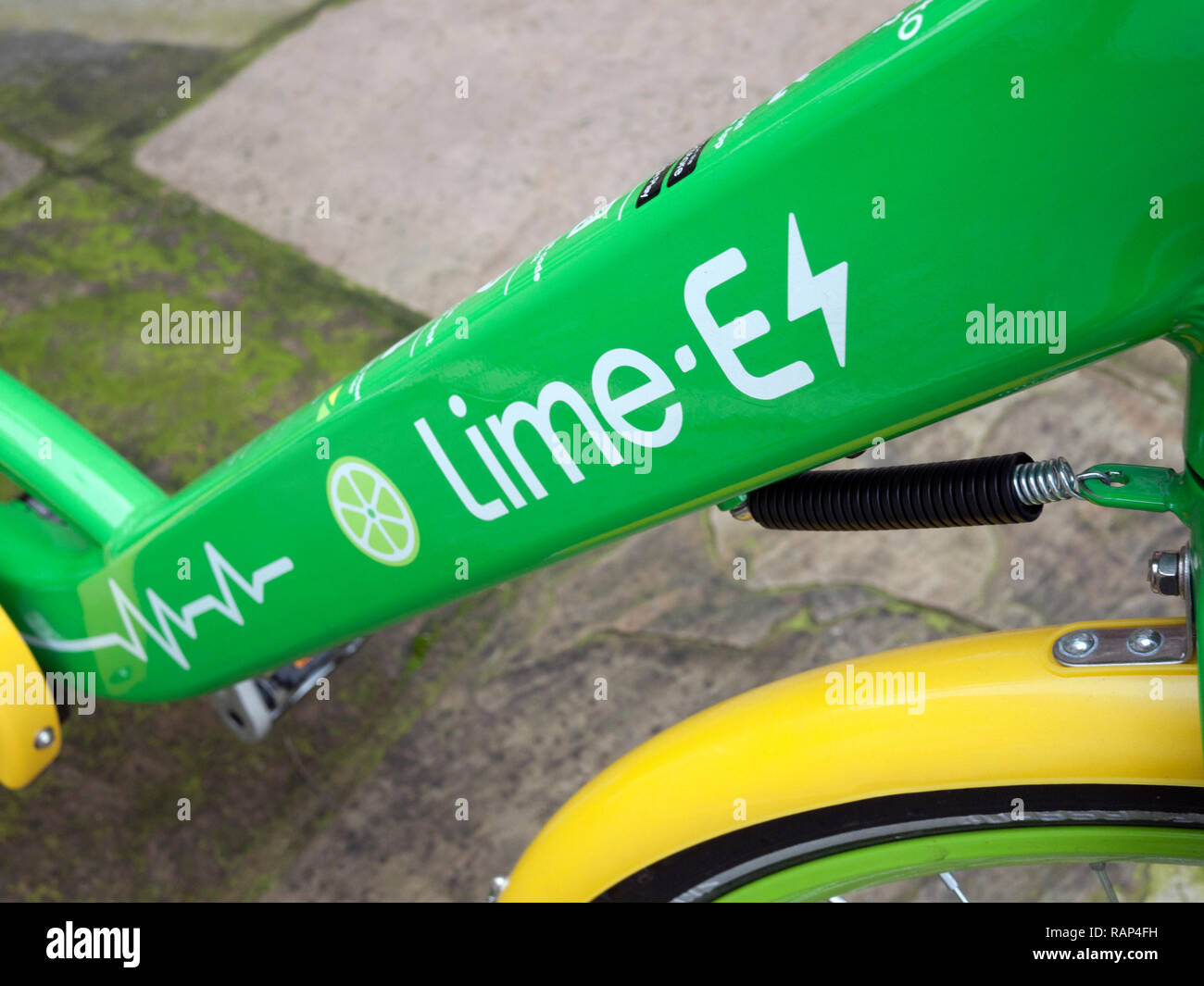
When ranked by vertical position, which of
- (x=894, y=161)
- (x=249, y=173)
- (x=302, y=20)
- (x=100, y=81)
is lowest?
(x=894, y=161)

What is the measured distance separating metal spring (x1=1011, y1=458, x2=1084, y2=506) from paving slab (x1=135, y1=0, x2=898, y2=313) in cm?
155

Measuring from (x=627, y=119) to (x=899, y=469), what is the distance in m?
1.79

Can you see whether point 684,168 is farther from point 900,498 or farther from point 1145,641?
point 1145,641

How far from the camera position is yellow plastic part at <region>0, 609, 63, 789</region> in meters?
1.18

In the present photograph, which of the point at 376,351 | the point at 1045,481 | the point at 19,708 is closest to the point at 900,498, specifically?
the point at 1045,481

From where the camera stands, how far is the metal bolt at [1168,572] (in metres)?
0.67

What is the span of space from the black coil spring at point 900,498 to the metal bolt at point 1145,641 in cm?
10

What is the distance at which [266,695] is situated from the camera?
1467mm

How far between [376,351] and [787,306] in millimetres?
1500

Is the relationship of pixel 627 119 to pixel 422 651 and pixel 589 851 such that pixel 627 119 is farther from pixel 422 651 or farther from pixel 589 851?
pixel 589 851
